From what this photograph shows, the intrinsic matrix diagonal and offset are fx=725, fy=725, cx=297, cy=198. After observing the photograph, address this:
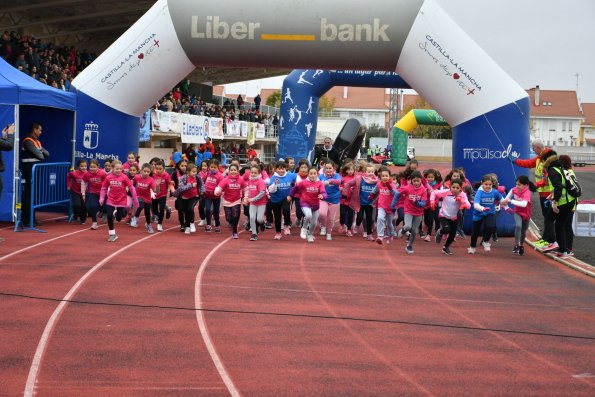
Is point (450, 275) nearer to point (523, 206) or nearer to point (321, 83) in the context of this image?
point (523, 206)

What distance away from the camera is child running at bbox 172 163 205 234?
13.9 m

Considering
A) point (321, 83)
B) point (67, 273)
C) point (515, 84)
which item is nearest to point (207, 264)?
point (67, 273)

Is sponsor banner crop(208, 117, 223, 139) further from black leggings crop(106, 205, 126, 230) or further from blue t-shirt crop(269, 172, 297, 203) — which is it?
black leggings crop(106, 205, 126, 230)

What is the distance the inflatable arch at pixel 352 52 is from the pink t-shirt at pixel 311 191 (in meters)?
2.64

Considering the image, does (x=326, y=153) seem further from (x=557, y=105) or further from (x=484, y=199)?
(x=557, y=105)

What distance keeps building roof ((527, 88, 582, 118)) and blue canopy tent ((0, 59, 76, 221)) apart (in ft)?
310

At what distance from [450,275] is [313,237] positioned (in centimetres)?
382

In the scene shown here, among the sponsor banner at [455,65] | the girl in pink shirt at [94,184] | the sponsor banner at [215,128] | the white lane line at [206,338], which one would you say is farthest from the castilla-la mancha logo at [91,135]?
the sponsor banner at [215,128]

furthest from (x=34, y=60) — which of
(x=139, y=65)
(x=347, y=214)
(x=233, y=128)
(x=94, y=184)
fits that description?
(x=233, y=128)

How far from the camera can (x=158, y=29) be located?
48.2 feet

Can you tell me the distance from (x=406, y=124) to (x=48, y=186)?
106ft

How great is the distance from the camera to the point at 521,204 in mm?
12641

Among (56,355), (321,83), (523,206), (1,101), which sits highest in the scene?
(321,83)

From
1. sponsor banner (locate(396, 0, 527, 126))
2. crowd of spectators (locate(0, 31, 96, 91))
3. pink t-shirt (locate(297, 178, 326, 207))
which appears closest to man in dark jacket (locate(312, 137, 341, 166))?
sponsor banner (locate(396, 0, 527, 126))
